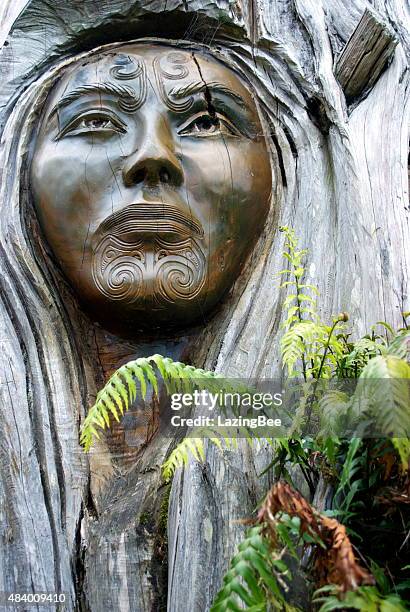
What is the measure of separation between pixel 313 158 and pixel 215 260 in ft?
1.93

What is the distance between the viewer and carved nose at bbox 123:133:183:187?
11.3 ft

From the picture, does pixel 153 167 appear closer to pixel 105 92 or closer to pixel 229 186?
pixel 229 186

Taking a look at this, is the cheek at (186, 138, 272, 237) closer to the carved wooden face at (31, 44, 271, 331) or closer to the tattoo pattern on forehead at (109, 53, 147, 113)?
the carved wooden face at (31, 44, 271, 331)

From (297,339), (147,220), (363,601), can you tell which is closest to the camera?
(363,601)

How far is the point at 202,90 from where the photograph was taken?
3668 mm

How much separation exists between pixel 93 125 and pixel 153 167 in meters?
0.35

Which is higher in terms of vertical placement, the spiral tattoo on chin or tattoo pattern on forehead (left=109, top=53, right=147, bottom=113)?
tattoo pattern on forehead (left=109, top=53, right=147, bottom=113)

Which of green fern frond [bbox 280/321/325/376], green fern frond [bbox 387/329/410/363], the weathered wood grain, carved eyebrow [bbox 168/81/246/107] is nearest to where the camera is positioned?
green fern frond [bbox 387/329/410/363]

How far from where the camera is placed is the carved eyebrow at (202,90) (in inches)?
143

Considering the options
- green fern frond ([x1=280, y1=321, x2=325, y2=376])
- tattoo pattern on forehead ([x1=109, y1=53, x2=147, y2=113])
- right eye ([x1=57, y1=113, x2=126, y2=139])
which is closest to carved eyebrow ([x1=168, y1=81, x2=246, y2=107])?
tattoo pattern on forehead ([x1=109, y1=53, x2=147, y2=113])

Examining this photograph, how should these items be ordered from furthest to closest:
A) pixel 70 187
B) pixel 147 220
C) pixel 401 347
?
1. pixel 70 187
2. pixel 147 220
3. pixel 401 347

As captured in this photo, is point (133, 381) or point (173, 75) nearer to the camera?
point (133, 381)

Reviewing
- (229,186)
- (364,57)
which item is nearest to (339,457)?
(229,186)

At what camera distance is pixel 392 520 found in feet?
7.90
